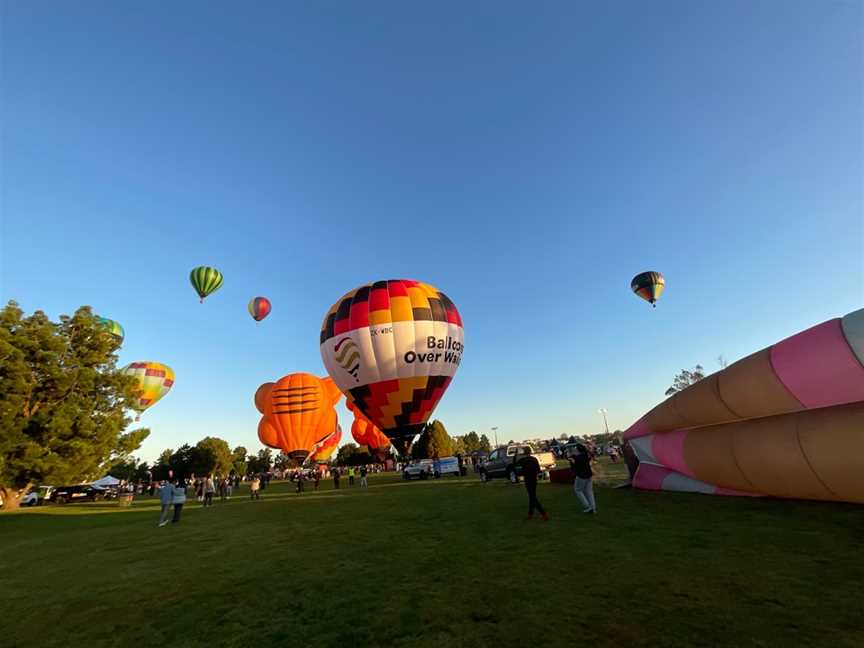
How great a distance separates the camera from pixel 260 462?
126 m

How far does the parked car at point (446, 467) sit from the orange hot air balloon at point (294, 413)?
22.1 m

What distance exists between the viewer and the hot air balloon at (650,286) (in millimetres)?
38562

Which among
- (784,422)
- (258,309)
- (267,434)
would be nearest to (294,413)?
(267,434)

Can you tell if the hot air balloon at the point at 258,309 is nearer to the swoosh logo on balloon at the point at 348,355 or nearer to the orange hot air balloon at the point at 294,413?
the orange hot air balloon at the point at 294,413

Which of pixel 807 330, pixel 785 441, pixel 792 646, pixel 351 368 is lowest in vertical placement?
pixel 792 646

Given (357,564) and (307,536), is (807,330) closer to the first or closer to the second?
(357,564)

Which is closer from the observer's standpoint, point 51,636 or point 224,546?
point 51,636

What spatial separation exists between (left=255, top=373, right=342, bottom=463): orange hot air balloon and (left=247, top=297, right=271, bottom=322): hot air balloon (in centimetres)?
758

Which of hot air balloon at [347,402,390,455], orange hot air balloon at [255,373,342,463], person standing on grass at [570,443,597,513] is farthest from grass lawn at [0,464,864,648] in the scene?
hot air balloon at [347,402,390,455]

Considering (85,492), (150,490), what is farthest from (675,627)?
(150,490)

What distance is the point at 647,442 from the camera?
14.0 m

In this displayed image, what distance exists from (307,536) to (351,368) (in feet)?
54.2

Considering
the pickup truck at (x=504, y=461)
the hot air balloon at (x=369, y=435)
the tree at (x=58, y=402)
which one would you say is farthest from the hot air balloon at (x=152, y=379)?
the pickup truck at (x=504, y=461)

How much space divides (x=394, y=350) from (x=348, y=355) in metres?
3.00
